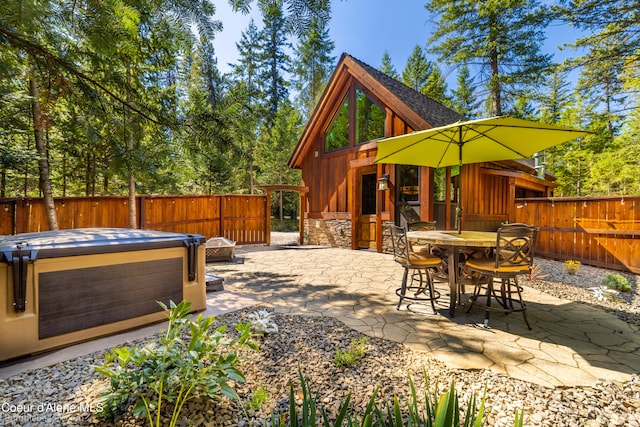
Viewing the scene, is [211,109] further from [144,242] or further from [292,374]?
[292,374]

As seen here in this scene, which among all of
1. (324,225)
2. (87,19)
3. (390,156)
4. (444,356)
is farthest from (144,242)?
(324,225)

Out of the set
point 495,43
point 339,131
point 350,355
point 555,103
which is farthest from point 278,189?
point 555,103

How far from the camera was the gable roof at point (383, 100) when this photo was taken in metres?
6.92

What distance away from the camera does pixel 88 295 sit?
95.4 inches

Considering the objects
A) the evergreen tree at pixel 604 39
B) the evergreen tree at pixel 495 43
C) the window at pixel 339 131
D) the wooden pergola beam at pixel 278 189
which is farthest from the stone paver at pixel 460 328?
the evergreen tree at pixel 495 43

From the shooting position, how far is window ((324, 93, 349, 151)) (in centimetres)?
901

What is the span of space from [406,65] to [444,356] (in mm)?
19780

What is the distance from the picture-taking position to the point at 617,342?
2.70 metres

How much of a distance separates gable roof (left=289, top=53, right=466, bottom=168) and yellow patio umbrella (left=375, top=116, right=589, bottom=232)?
5.54 ft

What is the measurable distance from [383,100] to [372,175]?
7.11 ft

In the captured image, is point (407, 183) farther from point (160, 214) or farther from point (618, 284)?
point (160, 214)

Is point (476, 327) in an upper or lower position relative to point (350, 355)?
lower

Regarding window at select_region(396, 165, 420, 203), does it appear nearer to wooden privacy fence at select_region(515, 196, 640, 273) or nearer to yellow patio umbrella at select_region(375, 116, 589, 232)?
yellow patio umbrella at select_region(375, 116, 589, 232)

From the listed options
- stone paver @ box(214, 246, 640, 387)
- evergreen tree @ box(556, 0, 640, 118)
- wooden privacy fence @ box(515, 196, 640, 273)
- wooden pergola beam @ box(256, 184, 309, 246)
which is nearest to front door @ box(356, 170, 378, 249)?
wooden pergola beam @ box(256, 184, 309, 246)
